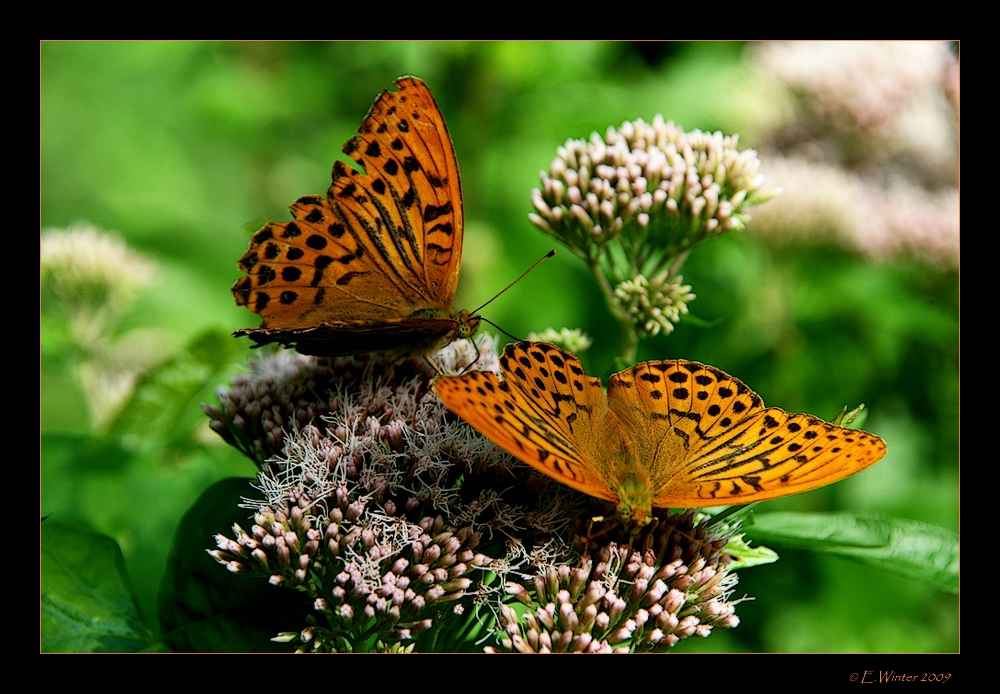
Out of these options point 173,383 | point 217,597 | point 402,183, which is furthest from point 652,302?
point 173,383

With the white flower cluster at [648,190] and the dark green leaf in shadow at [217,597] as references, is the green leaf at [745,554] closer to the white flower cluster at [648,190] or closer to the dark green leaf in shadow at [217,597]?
the white flower cluster at [648,190]

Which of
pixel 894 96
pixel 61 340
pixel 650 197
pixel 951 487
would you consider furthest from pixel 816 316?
pixel 61 340

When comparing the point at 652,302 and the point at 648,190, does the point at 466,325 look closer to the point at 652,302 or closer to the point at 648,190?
the point at 652,302

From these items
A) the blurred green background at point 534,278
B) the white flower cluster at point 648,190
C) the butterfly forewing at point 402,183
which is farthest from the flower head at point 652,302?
the blurred green background at point 534,278
